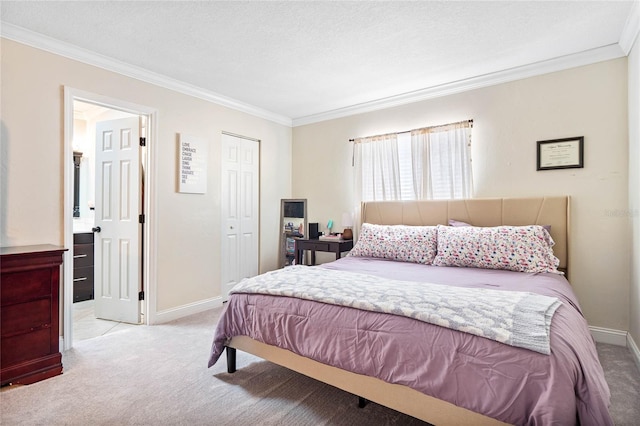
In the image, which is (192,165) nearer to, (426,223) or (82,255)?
(82,255)

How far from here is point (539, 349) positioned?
49.9 inches

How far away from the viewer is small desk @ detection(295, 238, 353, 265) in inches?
162

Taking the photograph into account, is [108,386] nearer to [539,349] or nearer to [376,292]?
[376,292]

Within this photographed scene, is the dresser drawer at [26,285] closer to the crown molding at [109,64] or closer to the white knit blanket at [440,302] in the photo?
the white knit blanket at [440,302]

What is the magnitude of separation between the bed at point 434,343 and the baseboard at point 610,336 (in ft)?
2.58

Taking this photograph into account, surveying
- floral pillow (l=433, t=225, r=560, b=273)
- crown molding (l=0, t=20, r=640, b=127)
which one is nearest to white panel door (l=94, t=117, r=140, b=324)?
crown molding (l=0, t=20, r=640, b=127)

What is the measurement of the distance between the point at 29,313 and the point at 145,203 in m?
1.42

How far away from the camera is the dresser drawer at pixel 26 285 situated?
7.20ft

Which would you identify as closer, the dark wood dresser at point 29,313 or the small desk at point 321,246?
the dark wood dresser at point 29,313

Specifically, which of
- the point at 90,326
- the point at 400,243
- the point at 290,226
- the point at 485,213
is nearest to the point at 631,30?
the point at 485,213

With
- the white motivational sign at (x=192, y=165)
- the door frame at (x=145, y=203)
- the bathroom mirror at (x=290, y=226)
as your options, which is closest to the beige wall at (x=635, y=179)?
the bathroom mirror at (x=290, y=226)

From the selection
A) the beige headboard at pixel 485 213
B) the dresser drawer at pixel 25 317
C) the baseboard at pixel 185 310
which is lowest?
the baseboard at pixel 185 310

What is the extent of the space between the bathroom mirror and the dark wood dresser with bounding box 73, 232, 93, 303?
2574mm

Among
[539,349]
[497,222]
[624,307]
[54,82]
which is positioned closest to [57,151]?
[54,82]
